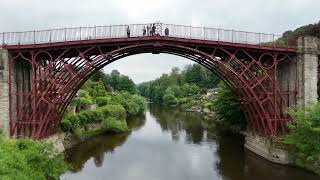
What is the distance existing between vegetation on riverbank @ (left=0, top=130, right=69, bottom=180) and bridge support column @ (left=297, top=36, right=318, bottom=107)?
19.8 meters

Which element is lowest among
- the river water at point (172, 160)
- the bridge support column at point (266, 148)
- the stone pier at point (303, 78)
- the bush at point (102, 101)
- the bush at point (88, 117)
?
the river water at point (172, 160)

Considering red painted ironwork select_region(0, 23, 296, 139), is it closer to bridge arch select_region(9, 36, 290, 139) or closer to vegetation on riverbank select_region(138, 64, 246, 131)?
bridge arch select_region(9, 36, 290, 139)

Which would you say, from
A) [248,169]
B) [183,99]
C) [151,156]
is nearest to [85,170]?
[151,156]

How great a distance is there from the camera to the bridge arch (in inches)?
1242

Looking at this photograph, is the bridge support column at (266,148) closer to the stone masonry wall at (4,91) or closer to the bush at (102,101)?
the stone masonry wall at (4,91)

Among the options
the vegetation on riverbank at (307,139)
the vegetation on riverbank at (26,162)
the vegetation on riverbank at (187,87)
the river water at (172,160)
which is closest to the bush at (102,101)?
the river water at (172,160)

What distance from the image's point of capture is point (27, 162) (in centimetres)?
1945

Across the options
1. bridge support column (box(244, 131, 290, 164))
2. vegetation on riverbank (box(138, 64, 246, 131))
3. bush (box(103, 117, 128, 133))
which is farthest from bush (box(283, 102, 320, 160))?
bush (box(103, 117, 128, 133))

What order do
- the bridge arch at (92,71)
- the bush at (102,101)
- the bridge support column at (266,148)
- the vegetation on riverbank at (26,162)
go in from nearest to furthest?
the vegetation on riverbank at (26,162) < the bridge support column at (266,148) < the bridge arch at (92,71) < the bush at (102,101)

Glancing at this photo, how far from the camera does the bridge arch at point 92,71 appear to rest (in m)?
31.5

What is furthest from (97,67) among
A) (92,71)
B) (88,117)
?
(88,117)

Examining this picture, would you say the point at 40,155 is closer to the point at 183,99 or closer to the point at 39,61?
the point at 39,61

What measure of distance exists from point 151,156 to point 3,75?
45.6 ft

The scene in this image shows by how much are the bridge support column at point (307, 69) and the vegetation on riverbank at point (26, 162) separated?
19.8 metres
